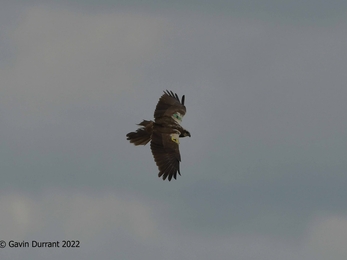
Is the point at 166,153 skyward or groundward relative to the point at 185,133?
groundward

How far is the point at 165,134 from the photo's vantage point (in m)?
53.7

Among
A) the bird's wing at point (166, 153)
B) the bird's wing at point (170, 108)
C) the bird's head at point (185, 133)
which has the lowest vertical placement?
the bird's wing at point (166, 153)

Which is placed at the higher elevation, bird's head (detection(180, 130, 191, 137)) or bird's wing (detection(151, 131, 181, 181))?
bird's head (detection(180, 130, 191, 137))

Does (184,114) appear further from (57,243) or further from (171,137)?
(57,243)

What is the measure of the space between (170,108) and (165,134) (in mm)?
2873

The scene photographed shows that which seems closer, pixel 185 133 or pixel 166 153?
pixel 166 153

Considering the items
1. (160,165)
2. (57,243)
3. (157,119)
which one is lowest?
(57,243)

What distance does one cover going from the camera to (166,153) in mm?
52594

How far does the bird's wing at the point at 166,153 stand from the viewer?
170 ft

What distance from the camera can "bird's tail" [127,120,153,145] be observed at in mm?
54469

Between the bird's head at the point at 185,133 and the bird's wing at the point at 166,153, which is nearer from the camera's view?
the bird's wing at the point at 166,153

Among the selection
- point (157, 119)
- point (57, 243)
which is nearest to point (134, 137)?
point (157, 119)

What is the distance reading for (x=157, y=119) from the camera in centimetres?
5494

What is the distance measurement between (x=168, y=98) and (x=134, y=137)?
12.8 feet
